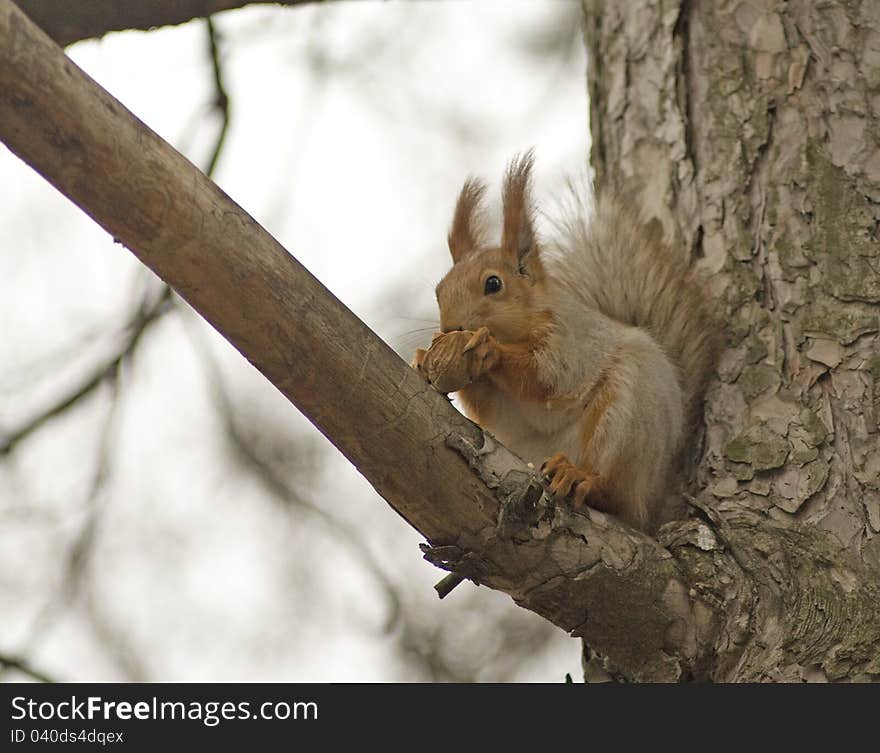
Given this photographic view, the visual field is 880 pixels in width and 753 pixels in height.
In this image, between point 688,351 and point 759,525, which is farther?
point 688,351

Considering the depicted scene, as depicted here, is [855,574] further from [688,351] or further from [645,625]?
[688,351]

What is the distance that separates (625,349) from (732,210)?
39cm

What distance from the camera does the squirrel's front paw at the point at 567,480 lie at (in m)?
1.96

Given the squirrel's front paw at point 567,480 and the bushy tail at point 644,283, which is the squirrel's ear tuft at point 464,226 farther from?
the squirrel's front paw at point 567,480

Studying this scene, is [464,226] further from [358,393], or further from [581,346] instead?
[358,393]

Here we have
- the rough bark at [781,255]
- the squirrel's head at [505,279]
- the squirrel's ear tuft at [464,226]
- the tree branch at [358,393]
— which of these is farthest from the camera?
the squirrel's ear tuft at [464,226]

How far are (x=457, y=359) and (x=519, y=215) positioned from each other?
0.45 meters

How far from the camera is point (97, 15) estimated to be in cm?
180

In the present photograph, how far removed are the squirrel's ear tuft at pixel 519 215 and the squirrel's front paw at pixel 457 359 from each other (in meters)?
0.27

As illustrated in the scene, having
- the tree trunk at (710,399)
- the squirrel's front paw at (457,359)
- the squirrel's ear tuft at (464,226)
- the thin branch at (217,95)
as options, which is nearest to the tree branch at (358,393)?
the tree trunk at (710,399)

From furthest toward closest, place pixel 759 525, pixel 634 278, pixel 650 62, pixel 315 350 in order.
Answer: pixel 650 62 → pixel 634 278 → pixel 759 525 → pixel 315 350

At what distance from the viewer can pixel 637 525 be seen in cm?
208

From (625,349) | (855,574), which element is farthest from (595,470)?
(855,574)

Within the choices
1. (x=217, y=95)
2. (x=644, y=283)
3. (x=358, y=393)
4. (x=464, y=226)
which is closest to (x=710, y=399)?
(x=644, y=283)
